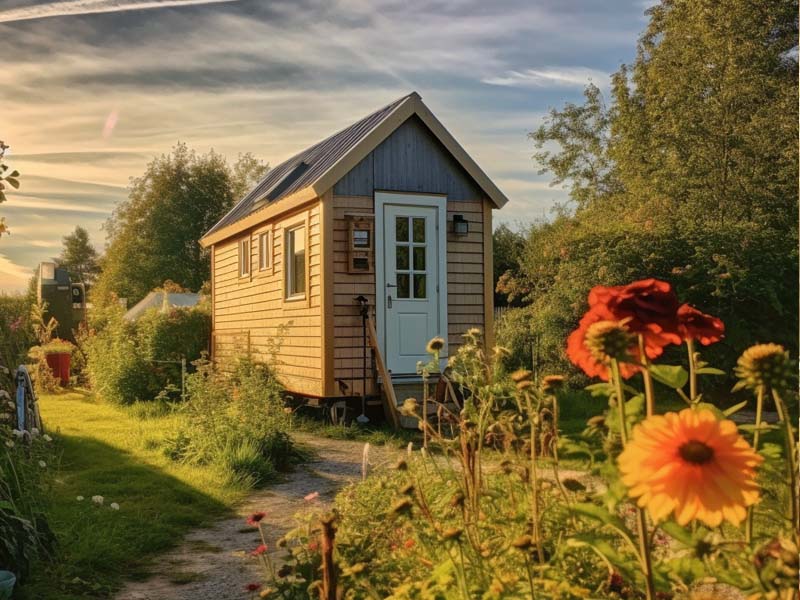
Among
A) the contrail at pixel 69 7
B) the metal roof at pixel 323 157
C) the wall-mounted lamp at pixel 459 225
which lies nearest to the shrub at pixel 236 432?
the metal roof at pixel 323 157

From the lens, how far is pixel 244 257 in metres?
14.1

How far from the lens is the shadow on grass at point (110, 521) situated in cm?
404

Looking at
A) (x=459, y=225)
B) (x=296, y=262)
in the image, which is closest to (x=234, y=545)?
(x=459, y=225)

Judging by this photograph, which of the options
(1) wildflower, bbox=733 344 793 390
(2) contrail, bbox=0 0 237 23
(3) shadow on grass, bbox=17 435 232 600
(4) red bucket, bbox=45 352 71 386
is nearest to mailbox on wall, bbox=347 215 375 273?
(3) shadow on grass, bbox=17 435 232 600

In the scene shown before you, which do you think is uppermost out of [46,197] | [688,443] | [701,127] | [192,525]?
[701,127]

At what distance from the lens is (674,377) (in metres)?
1.96

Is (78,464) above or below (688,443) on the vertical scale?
below

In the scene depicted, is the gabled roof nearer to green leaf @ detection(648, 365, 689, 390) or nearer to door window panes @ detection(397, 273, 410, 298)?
door window panes @ detection(397, 273, 410, 298)

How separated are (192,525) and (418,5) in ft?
11.8

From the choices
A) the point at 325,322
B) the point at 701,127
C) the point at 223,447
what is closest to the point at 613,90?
the point at 701,127

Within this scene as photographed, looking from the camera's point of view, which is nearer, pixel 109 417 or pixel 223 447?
pixel 223 447

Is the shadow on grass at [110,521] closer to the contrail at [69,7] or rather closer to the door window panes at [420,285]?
the contrail at [69,7]

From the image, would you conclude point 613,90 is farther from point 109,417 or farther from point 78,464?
point 78,464

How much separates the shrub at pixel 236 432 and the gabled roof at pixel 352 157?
9.99 feet
